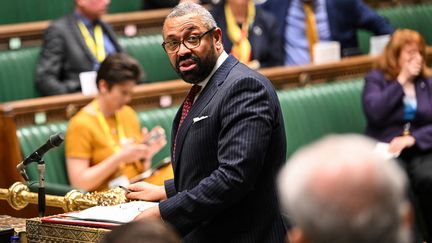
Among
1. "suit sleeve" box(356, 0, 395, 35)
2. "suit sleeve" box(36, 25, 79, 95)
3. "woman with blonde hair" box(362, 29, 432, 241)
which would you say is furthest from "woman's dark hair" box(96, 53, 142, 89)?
"suit sleeve" box(356, 0, 395, 35)

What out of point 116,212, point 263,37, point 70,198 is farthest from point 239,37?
point 116,212

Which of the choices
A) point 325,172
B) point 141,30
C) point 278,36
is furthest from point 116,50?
point 325,172

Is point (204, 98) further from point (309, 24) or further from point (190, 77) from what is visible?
point (309, 24)

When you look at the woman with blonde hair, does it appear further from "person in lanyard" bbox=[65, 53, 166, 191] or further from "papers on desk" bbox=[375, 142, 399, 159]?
"person in lanyard" bbox=[65, 53, 166, 191]

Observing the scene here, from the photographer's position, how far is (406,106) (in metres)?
5.66

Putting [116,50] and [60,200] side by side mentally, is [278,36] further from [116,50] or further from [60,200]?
[60,200]

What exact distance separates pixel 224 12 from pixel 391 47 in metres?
1.14

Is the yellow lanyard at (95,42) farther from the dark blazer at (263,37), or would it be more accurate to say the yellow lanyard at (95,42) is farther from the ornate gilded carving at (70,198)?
the ornate gilded carving at (70,198)

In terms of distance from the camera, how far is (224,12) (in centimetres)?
636

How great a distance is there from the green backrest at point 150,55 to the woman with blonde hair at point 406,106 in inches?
51.5

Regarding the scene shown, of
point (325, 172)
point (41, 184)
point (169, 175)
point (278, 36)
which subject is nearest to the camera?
point (325, 172)

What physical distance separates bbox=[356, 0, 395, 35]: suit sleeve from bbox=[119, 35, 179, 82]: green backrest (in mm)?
1340

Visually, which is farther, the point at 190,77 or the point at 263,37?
the point at 263,37

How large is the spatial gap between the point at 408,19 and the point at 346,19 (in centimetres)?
84
